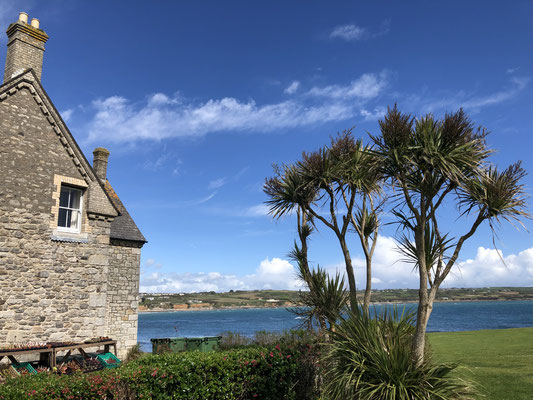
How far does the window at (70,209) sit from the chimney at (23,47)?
4145mm

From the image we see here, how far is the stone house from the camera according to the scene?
12406 millimetres

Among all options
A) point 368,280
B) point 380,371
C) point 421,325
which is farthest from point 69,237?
point 421,325

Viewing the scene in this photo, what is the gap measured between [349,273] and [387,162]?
3488mm

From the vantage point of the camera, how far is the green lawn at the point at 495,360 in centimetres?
961

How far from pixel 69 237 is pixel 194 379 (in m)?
8.50

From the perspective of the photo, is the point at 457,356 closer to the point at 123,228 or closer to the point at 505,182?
the point at 505,182

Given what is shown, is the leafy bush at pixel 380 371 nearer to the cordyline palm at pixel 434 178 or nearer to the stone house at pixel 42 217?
the cordyline palm at pixel 434 178

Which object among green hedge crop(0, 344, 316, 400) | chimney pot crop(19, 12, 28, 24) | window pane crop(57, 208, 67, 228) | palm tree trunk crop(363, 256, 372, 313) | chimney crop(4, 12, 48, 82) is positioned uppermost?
chimney pot crop(19, 12, 28, 24)

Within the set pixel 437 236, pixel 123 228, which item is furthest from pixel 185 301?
pixel 437 236

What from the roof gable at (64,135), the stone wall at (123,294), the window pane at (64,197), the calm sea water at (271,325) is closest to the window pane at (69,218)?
the window pane at (64,197)

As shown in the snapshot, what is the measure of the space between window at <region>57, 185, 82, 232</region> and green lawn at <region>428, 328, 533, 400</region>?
500 inches

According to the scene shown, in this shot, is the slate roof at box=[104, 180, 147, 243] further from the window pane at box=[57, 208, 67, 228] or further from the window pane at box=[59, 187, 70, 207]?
the window pane at box=[57, 208, 67, 228]

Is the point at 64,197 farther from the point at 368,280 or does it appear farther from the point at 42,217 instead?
the point at 368,280

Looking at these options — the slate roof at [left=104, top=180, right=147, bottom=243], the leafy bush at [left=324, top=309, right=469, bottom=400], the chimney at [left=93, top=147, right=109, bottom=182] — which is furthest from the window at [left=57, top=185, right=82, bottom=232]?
the leafy bush at [left=324, top=309, right=469, bottom=400]
